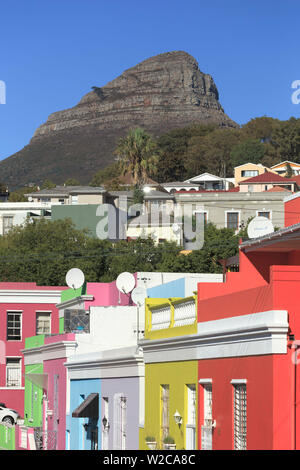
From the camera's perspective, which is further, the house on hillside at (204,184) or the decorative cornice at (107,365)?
the house on hillside at (204,184)

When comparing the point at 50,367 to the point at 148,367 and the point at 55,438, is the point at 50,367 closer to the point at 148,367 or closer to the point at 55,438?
the point at 55,438

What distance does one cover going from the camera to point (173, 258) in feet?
249

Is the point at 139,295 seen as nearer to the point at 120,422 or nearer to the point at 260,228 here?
the point at 120,422

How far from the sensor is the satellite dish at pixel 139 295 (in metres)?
30.8

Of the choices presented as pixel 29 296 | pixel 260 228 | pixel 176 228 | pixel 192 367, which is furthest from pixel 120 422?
pixel 176 228

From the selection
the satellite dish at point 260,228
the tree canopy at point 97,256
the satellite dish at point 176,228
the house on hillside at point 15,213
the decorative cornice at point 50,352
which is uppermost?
the house on hillside at point 15,213

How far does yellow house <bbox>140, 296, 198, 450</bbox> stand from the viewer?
20297 mm

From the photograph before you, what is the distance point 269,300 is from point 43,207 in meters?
89.9

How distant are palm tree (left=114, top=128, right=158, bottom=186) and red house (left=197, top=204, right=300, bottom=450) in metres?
98.8

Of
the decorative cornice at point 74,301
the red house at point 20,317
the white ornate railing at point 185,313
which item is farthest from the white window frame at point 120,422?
the red house at point 20,317

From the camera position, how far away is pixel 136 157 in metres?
120

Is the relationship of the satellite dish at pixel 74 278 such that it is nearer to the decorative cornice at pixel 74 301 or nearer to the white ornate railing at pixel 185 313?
the decorative cornice at pixel 74 301

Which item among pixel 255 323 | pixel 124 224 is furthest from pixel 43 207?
pixel 255 323

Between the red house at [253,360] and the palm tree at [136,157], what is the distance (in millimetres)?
98761
